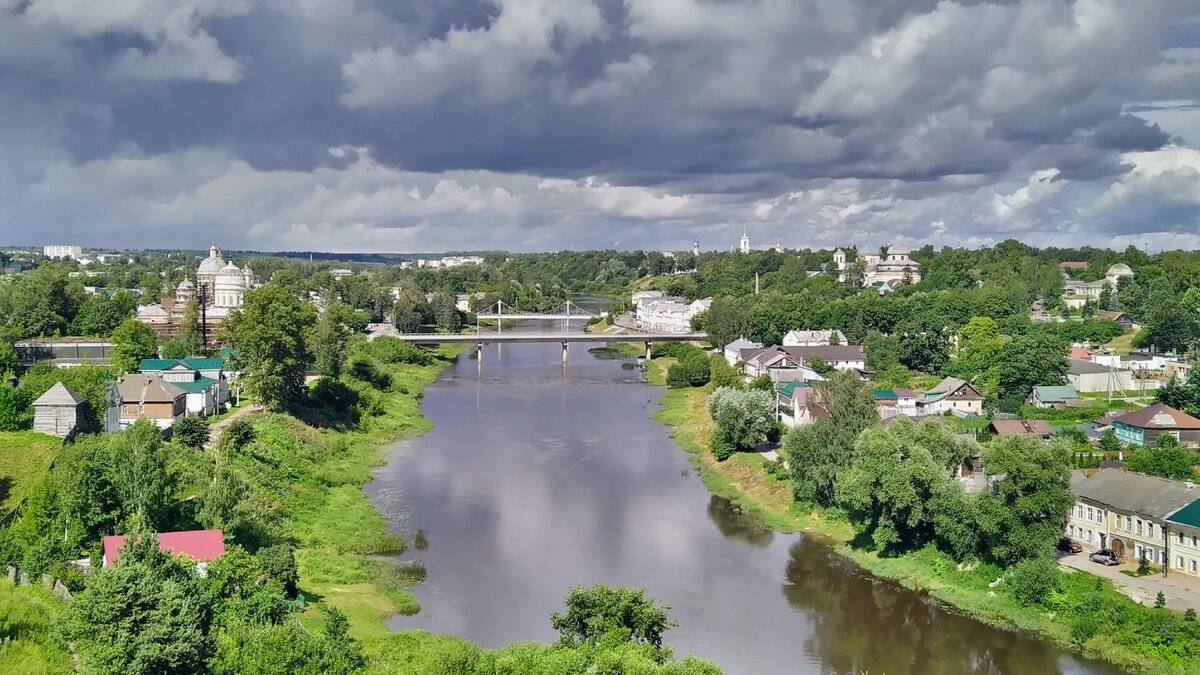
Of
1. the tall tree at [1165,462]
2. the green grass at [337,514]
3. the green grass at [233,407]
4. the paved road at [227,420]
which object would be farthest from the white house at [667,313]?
the tall tree at [1165,462]

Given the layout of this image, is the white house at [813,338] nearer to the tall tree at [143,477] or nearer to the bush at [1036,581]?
the bush at [1036,581]

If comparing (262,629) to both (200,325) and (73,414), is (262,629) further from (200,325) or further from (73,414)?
(200,325)

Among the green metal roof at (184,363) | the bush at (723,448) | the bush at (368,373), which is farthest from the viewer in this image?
the bush at (368,373)

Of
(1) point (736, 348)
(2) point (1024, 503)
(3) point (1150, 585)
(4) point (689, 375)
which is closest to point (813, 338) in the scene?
(1) point (736, 348)

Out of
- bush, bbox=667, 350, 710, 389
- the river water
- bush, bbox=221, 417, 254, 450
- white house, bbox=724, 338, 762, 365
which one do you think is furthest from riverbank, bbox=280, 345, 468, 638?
white house, bbox=724, 338, 762, 365

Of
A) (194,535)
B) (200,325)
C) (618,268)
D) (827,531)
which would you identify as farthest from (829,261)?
(194,535)

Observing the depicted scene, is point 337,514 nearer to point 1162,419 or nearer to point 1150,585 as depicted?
point 1150,585

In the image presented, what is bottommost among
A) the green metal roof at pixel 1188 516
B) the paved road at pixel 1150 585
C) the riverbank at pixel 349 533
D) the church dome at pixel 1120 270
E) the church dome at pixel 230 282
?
the riverbank at pixel 349 533
